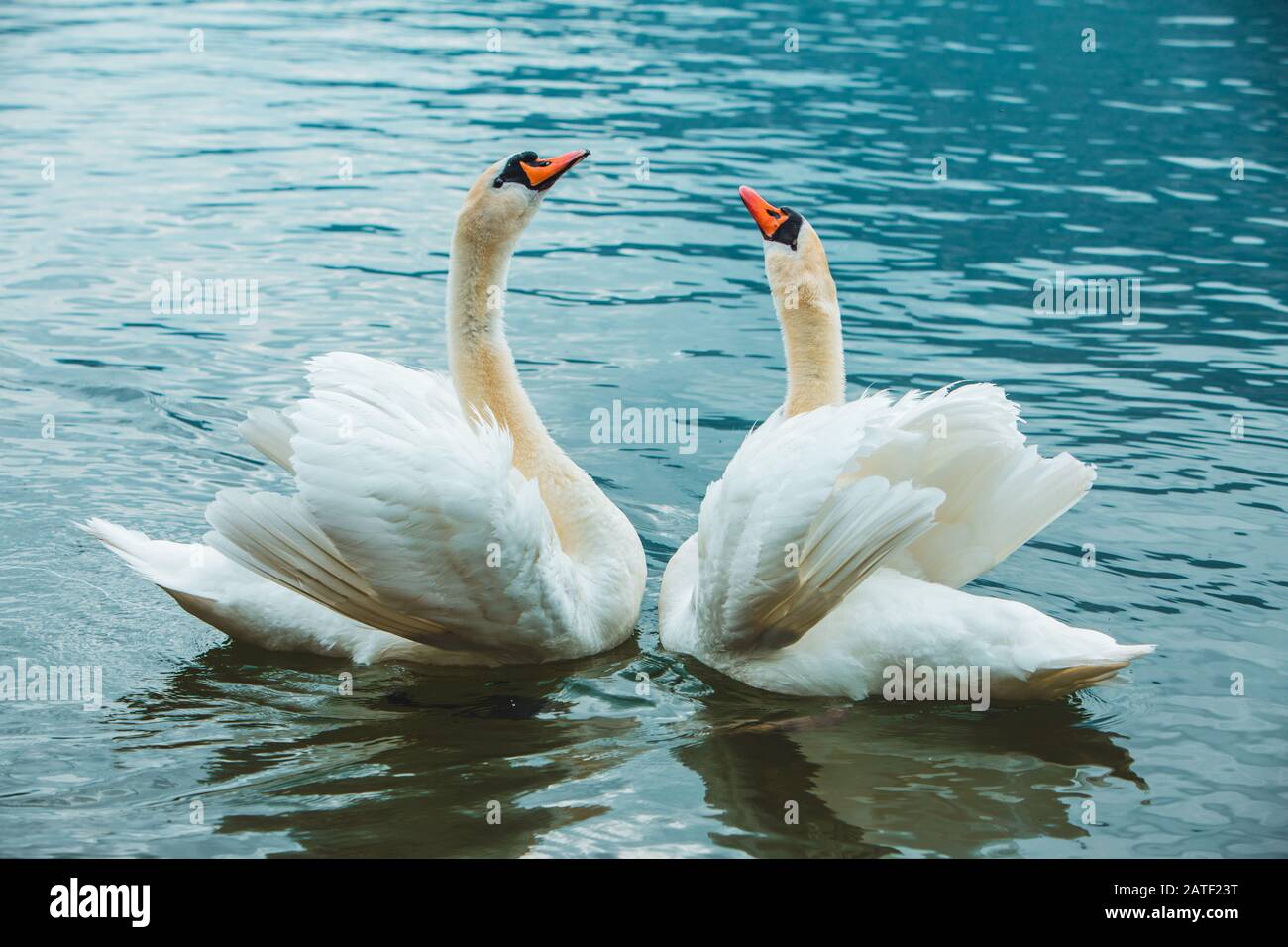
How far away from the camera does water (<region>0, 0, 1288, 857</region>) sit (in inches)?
215

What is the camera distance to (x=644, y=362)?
10664 millimetres

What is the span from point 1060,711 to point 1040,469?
100 cm

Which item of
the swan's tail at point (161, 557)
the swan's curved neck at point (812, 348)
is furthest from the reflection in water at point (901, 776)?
the swan's tail at point (161, 557)

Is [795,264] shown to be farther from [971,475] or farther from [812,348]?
[971,475]

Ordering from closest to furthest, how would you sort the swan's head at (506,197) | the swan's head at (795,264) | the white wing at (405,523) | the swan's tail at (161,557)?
the white wing at (405,523) < the swan's tail at (161,557) < the swan's head at (506,197) < the swan's head at (795,264)

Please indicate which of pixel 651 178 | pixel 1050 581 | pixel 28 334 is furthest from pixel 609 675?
pixel 651 178

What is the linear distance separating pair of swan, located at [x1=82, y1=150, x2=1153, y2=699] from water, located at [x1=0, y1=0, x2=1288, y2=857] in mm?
258

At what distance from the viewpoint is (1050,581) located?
7.45 m

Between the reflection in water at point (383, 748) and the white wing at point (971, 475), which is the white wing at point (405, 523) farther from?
the white wing at point (971, 475)

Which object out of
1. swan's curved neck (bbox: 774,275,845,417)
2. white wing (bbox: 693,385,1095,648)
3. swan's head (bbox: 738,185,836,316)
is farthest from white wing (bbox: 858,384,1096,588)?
swan's head (bbox: 738,185,836,316)

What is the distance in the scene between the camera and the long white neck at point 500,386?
264 inches

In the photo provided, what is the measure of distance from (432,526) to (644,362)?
16.9ft

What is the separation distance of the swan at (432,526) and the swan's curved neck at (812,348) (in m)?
1.04

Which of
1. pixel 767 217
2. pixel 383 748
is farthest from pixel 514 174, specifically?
pixel 383 748
